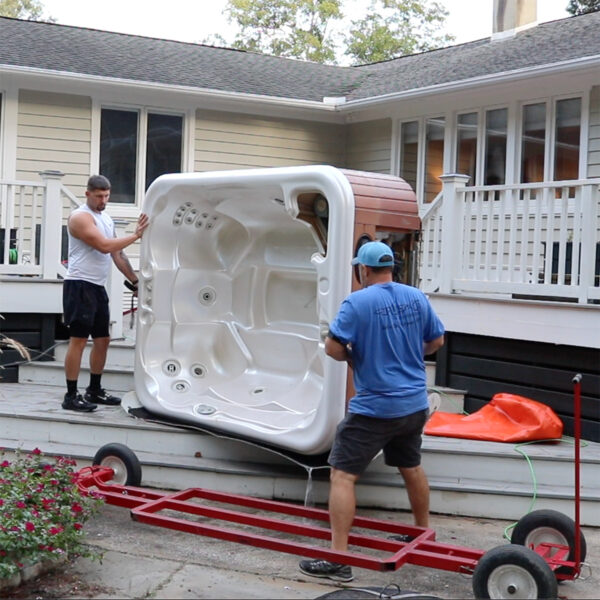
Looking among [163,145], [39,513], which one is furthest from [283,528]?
[163,145]

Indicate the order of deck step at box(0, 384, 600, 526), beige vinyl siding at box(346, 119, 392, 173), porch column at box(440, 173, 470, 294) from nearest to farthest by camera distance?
deck step at box(0, 384, 600, 526) < porch column at box(440, 173, 470, 294) < beige vinyl siding at box(346, 119, 392, 173)

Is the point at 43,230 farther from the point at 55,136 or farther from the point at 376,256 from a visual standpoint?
the point at 376,256

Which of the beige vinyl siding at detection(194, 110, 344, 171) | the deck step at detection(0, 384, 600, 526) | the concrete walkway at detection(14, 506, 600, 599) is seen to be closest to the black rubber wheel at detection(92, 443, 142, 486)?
the deck step at detection(0, 384, 600, 526)

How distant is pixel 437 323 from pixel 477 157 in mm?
7323

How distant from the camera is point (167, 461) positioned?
6.48m

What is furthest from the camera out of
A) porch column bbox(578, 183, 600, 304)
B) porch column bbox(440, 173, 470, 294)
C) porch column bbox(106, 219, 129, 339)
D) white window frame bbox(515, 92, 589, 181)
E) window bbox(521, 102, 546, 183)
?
window bbox(521, 102, 546, 183)

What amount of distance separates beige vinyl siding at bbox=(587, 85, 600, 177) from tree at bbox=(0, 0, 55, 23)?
36.9 m

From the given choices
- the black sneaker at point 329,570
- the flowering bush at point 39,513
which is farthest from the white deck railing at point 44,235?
the black sneaker at point 329,570

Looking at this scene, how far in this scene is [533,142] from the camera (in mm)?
11375

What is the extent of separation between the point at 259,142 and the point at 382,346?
29.8 feet

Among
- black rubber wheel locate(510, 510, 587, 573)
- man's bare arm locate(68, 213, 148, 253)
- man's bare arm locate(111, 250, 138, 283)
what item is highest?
man's bare arm locate(68, 213, 148, 253)

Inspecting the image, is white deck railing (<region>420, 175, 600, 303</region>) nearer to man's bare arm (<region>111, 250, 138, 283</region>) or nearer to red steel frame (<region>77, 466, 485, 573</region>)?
man's bare arm (<region>111, 250, 138, 283</region>)

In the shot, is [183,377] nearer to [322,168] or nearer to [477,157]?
[322,168]

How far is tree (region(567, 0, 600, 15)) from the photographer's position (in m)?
34.8
